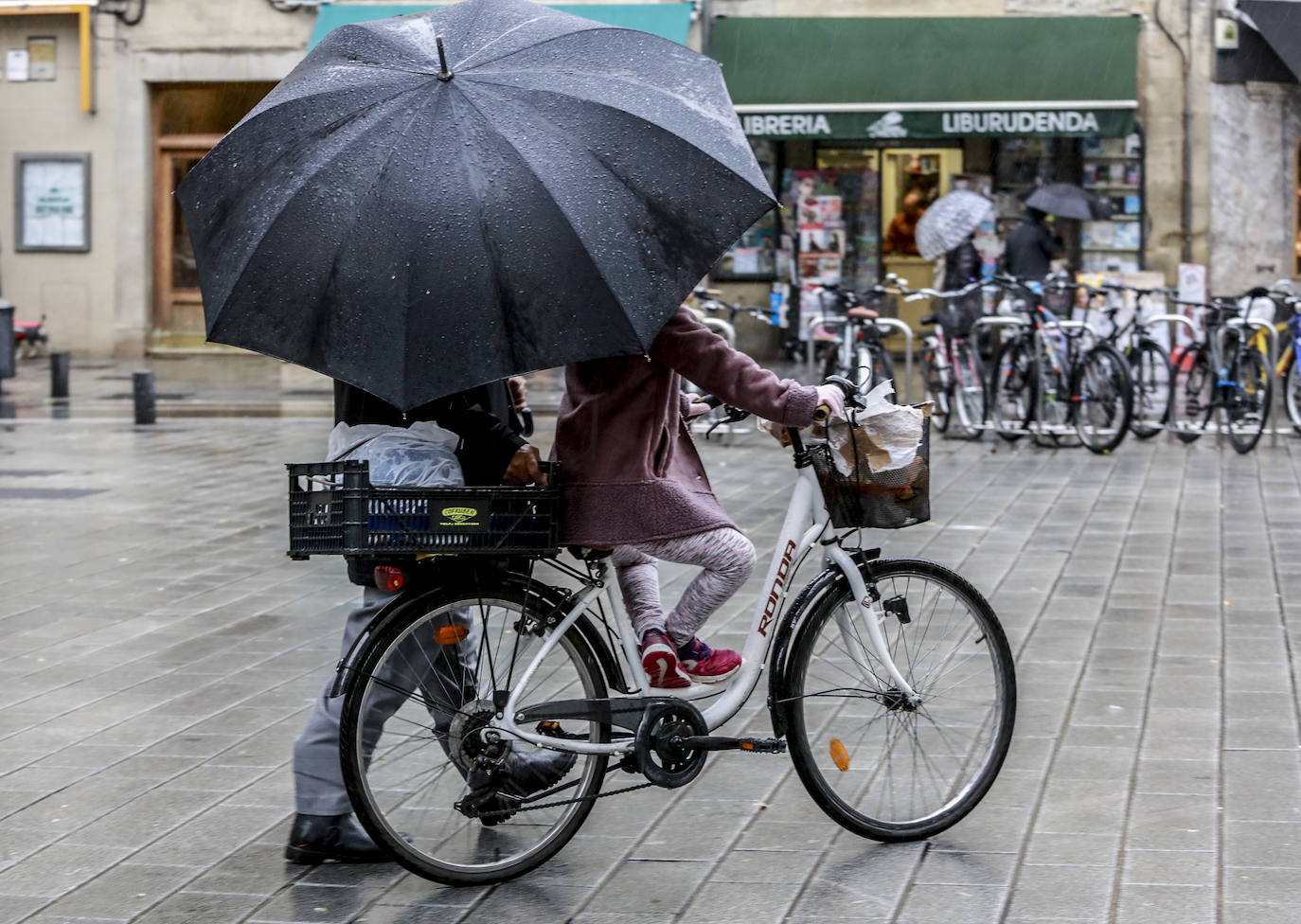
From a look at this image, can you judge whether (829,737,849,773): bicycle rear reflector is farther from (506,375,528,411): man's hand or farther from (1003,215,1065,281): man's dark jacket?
(1003,215,1065,281): man's dark jacket

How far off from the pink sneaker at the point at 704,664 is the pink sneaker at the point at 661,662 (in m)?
0.07

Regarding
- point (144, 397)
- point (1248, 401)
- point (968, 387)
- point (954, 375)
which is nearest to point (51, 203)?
point (144, 397)

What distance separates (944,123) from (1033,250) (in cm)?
331

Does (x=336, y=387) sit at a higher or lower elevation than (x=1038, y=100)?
lower

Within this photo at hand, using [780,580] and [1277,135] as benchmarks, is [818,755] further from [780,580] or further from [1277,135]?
[1277,135]

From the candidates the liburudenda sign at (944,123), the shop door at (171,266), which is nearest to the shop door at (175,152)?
the shop door at (171,266)

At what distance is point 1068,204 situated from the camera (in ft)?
53.7

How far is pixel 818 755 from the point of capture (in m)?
4.37

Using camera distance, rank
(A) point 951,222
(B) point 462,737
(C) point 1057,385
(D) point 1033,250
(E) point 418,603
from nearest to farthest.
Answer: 1. (E) point 418,603
2. (B) point 462,737
3. (C) point 1057,385
4. (A) point 951,222
5. (D) point 1033,250

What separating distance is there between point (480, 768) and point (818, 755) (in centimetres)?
83

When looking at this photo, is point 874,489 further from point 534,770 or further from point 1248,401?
point 1248,401

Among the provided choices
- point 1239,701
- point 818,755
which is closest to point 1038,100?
point 1239,701

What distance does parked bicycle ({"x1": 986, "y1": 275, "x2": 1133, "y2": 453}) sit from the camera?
11.9m

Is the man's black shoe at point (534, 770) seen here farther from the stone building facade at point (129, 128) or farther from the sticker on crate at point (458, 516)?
the stone building facade at point (129, 128)
